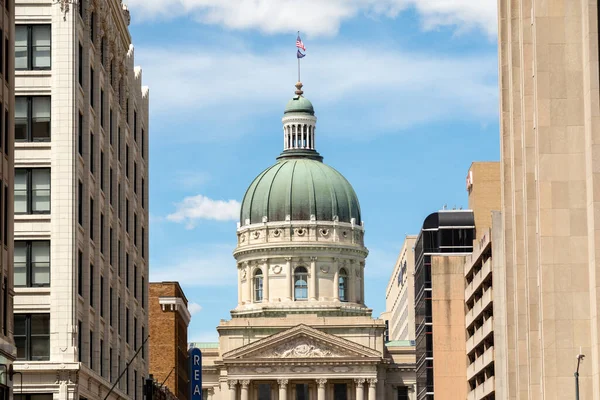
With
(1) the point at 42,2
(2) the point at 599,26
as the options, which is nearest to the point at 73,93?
(1) the point at 42,2

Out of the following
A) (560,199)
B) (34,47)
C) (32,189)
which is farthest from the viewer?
(34,47)

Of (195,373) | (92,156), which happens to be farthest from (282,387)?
(92,156)

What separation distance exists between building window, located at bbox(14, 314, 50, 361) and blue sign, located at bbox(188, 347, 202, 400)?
198ft

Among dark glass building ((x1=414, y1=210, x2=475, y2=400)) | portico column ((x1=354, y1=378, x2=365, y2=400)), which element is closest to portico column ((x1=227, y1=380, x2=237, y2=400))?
portico column ((x1=354, y1=378, x2=365, y2=400))

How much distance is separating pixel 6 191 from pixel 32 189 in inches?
624

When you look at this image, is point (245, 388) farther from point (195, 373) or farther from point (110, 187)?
point (110, 187)

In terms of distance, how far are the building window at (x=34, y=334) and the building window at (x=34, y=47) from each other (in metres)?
9.35

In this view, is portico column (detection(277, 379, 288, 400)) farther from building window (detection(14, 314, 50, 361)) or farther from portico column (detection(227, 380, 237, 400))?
building window (detection(14, 314, 50, 361))

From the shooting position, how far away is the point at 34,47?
6300 centimetres

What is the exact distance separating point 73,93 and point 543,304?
65.7 ft

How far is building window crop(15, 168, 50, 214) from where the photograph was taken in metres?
62.4

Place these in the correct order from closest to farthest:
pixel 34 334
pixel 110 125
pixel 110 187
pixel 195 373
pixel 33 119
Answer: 1. pixel 34 334
2. pixel 33 119
3. pixel 110 187
4. pixel 110 125
5. pixel 195 373

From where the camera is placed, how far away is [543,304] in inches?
2098

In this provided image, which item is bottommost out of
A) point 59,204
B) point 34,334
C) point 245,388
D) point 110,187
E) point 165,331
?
point 34,334
